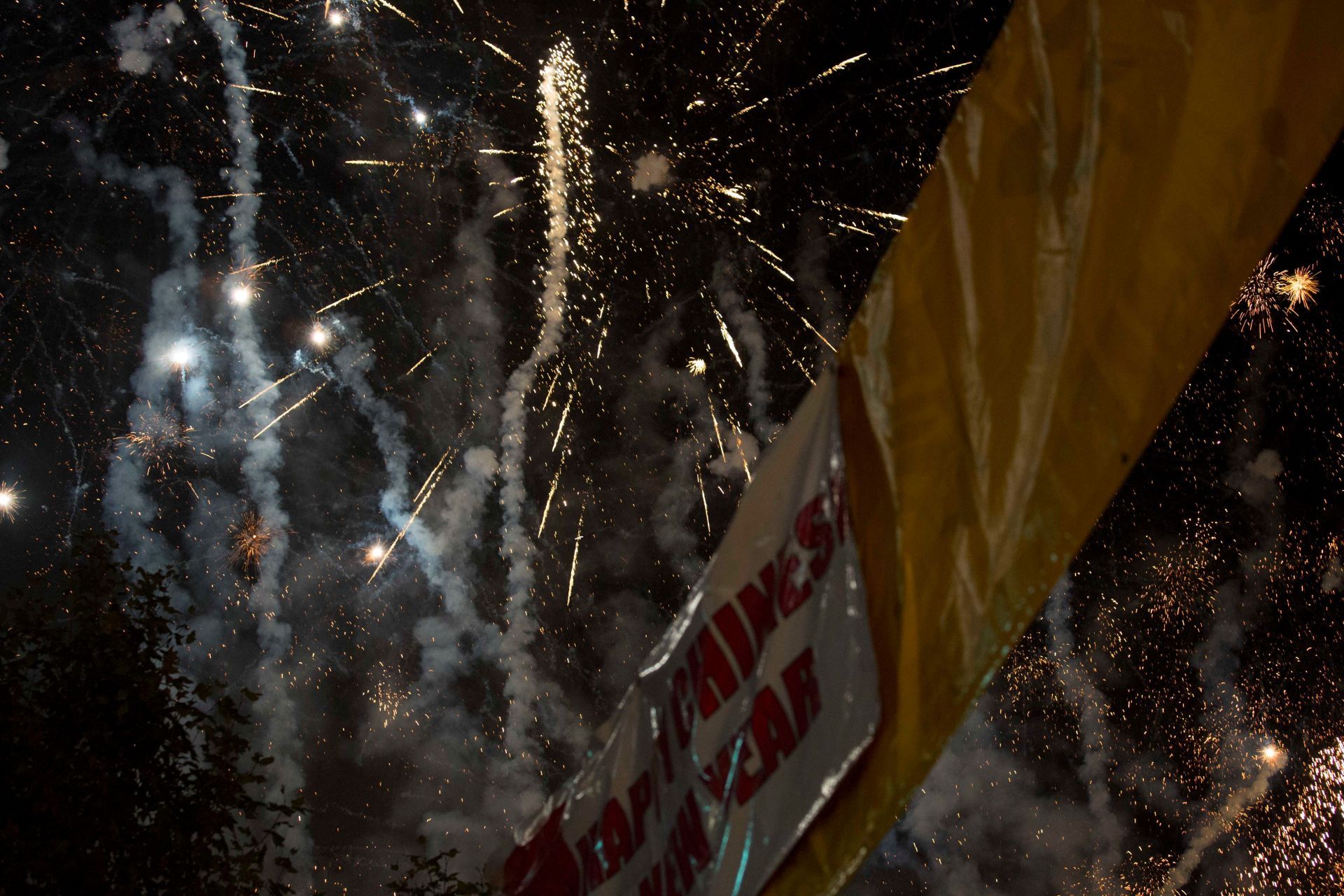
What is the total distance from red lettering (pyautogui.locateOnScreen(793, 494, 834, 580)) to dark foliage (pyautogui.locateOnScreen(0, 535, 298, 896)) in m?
5.81

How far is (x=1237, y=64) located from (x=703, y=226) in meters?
13.1

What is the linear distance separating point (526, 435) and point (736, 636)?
1551cm

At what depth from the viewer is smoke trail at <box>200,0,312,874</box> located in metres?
13.7

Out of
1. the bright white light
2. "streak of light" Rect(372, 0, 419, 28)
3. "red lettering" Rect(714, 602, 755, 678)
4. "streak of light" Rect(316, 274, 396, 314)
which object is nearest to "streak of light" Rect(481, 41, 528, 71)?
"streak of light" Rect(372, 0, 419, 28)

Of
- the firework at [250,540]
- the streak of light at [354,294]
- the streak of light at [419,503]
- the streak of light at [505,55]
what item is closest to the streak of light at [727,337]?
the streak of light at [505,55]

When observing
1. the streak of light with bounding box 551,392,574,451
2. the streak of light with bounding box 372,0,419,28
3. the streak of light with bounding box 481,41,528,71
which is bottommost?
the streak of light with bounding box 551,392,574,451

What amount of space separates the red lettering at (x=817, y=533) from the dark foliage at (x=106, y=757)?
5814 millimetres

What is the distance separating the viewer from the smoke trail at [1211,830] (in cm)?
2336

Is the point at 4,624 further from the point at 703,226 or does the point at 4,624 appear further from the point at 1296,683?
the point at 1296,683

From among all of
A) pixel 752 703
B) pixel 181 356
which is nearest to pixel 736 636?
pixel 752 703

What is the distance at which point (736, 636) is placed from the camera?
1881 millimetres

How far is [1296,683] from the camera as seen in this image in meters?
21.3

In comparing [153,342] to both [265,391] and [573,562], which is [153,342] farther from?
[573,562]

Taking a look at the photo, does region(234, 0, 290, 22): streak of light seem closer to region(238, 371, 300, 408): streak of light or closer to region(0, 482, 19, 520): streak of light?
region(238, 371, 300, 408): streak of light
